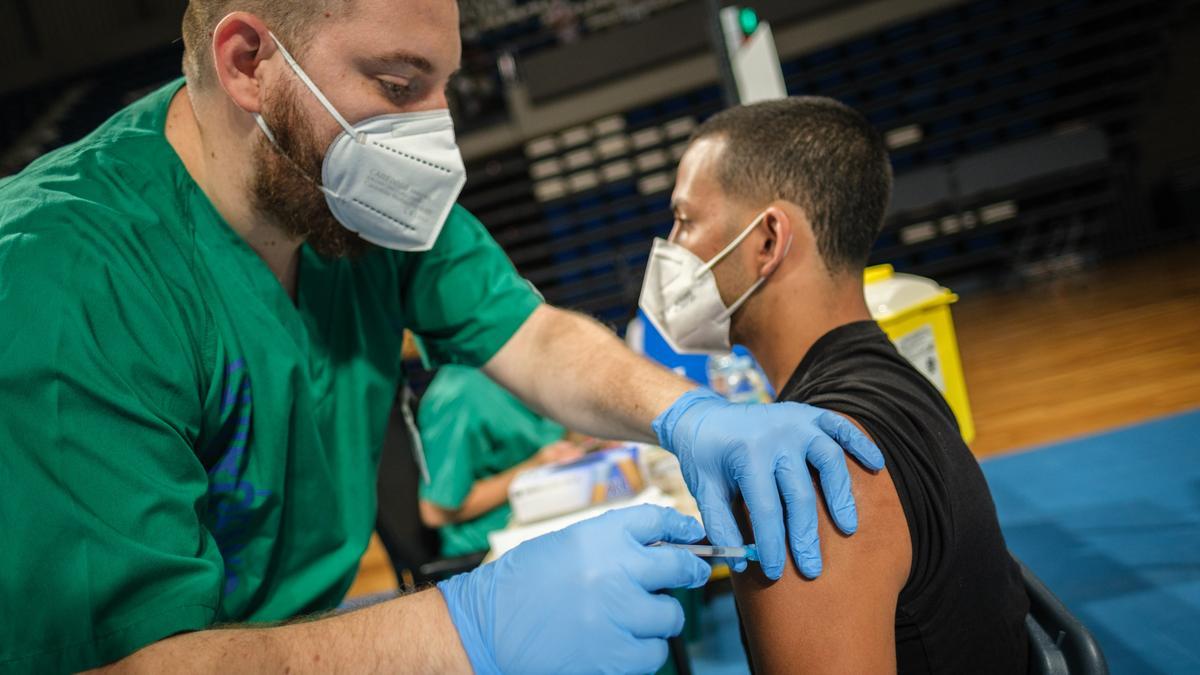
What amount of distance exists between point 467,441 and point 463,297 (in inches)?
50.5

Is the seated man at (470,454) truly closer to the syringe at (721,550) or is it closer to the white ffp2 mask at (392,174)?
the white ffp2 mask at (392,174)

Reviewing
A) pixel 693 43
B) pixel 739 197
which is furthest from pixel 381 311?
pixel 693 43

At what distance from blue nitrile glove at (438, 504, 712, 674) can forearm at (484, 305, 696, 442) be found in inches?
16.7

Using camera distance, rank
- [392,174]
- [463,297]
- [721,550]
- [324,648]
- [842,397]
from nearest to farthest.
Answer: [324,648], [721,550], [842,397], [392,174], [463,297]

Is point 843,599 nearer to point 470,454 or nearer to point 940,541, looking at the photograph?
point 940,541

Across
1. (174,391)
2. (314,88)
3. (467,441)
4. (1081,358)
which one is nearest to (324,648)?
(174,391)

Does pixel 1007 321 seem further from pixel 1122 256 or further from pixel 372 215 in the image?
pixel 372 215

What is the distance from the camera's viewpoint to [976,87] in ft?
24.3

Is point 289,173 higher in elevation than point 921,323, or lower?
higher

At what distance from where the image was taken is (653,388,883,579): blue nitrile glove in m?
0.94

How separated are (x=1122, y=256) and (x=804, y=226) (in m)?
7.16

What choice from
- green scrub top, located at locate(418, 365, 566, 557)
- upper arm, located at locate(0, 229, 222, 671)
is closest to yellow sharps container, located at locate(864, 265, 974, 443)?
green scrub top, located at locate(418, 365, 566, 557)

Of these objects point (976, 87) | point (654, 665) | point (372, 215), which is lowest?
point (976, 87)

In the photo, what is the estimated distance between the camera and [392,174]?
4.31 feet
